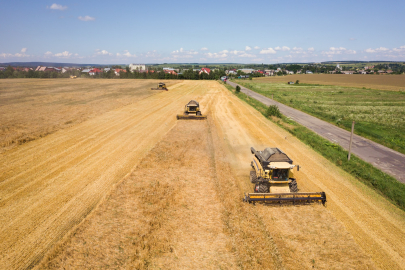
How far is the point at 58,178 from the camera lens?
48.1 ft

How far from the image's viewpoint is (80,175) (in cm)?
1510

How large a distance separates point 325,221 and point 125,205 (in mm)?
9638

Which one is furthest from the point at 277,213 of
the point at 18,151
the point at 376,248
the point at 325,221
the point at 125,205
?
the point at 18,151

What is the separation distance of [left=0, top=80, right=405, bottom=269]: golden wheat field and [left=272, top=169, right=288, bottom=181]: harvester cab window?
4.78ft

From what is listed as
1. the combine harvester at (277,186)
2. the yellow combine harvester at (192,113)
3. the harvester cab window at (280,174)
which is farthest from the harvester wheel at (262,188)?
the yellow combine harvester at (192,113)

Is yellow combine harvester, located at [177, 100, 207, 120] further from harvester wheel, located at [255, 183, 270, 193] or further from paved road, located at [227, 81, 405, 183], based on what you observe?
harvester wheel, located at [255, 183, 270, 193]

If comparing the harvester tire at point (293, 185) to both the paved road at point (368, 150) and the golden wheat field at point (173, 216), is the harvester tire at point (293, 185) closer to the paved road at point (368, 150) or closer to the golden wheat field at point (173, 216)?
the golden wheat field at point (173, 216)

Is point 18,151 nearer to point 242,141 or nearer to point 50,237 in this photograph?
point 50,237

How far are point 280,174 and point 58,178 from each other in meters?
13.4

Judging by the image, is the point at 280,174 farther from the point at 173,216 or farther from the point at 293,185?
the point at 173,216

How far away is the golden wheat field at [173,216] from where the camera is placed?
28.2ft

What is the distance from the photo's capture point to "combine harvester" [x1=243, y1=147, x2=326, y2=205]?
1172 cm

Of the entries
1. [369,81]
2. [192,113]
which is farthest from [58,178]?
[369,81]

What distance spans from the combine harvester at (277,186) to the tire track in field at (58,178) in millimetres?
8575
